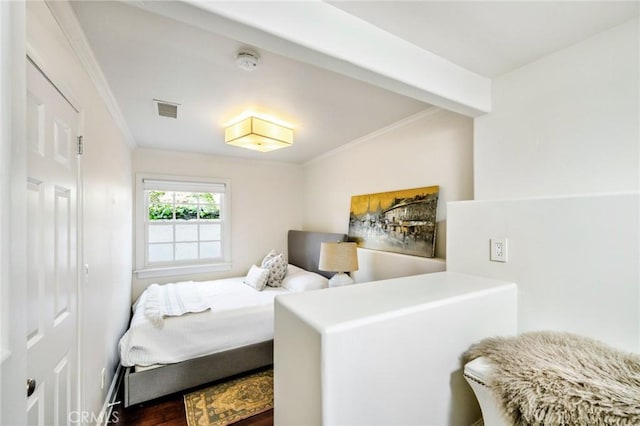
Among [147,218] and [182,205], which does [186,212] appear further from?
[147,218]

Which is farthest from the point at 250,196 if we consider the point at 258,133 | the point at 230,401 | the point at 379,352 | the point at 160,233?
the point at 379,352

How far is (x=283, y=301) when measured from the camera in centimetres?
107

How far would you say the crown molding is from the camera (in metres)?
1.10

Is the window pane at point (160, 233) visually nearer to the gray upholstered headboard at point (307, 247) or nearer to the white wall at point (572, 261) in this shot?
the gray upholstered headboard at point (307, 247)

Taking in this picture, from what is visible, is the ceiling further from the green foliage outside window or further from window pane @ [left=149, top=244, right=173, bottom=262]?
window pane @ [left=149, top=244, right=173, bottom=262]

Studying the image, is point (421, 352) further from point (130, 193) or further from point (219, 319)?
point (130, 193)

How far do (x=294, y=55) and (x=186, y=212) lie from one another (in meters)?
3.32

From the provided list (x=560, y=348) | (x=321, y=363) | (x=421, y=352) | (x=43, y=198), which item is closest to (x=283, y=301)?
(x=321, y=363)

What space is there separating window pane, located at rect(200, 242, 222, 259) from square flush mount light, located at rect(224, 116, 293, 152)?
6.20 feet

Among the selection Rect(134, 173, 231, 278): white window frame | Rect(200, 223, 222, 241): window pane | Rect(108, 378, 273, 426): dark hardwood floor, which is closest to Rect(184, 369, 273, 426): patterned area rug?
Rect(108, 378, 273, 426): dark hardwood floor

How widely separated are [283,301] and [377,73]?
110 cm

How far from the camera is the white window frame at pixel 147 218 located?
11.4 feet

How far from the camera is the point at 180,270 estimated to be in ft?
12.0

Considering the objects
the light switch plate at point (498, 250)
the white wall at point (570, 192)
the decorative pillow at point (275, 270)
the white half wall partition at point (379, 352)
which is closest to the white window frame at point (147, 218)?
the decorative pillow at point (275, 270)
